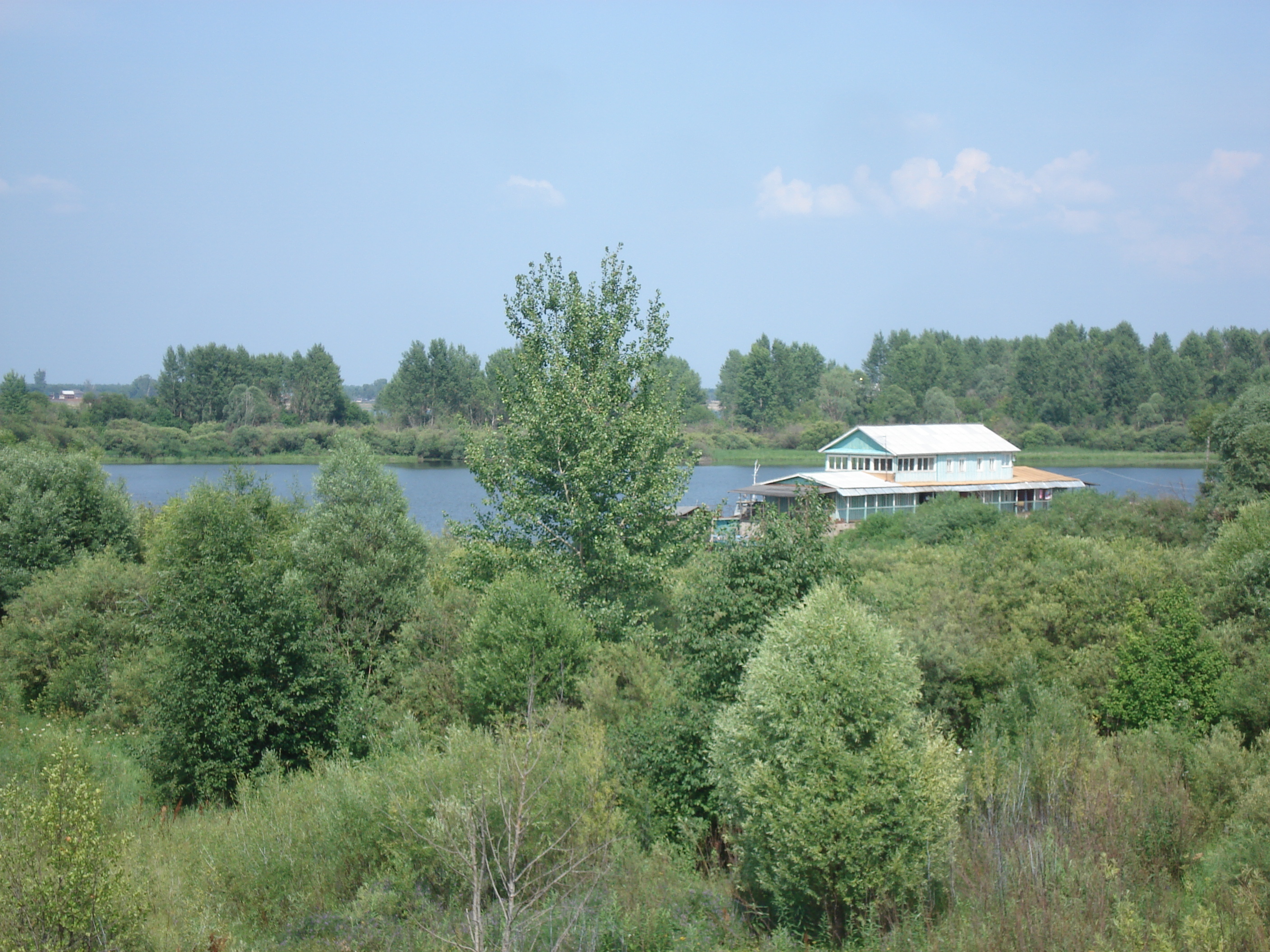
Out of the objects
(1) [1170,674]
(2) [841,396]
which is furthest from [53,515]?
(2) [841,396]

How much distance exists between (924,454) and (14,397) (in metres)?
76.8

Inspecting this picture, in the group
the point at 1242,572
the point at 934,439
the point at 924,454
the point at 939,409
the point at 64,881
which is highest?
the point at 939,409

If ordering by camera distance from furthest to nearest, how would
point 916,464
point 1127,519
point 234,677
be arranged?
1. point 916,464
2. point 1127,519
3. point 234,677

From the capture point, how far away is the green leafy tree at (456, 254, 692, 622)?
21.3 meters

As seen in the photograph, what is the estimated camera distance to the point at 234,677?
57.8 feet

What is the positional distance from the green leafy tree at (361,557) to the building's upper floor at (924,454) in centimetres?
3638

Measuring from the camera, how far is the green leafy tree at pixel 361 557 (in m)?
22.2

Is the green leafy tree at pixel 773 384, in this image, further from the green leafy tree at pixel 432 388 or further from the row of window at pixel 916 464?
the row of window at pixel 916 464

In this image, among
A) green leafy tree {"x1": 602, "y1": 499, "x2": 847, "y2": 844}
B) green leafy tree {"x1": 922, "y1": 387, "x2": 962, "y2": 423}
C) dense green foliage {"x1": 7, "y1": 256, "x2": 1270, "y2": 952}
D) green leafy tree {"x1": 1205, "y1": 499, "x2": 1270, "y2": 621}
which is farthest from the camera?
green leafy tree {"x1": 922, "y1": 387, "x2": 962, "y2": 423}

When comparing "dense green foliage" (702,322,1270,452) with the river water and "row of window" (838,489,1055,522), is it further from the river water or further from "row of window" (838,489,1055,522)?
"row of window" (838,489,1055,522)

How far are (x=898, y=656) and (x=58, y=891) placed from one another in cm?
873

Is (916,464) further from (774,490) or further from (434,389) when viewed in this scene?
(434,389)

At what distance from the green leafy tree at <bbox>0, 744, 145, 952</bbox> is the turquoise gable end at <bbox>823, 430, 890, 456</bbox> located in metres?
50.6

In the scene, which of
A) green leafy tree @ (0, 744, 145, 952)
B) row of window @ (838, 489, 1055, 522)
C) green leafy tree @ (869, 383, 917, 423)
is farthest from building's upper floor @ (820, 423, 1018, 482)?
green leafy tree @ (869, 383, 917, 423)
